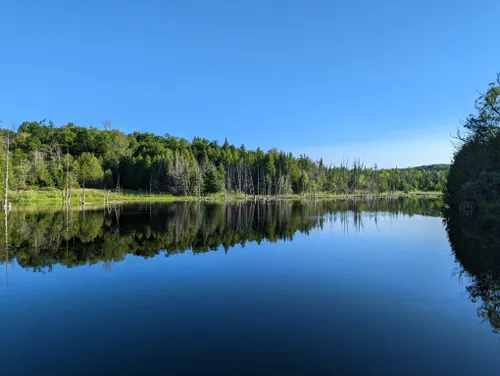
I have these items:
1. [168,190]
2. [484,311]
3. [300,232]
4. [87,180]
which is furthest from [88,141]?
[484,311]

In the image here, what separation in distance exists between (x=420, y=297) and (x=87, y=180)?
96806 millimetres

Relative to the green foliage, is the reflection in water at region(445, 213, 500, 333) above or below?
below

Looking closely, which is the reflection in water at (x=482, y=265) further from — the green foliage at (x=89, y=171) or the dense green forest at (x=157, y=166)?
the green foliage at (x=89, y=171)

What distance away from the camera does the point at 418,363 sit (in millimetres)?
6926

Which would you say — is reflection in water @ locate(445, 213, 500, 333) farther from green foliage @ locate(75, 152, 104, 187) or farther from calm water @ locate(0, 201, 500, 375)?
green foliage @ locate(75, 152, 104, 187)

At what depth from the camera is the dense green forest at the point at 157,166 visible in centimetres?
8931

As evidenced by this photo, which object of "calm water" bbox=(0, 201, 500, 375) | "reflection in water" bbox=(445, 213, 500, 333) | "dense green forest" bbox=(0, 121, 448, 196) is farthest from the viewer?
"dense green forest" bbox=(0, 121, 448, 196)

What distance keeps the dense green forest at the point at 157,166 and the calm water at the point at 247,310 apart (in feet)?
223

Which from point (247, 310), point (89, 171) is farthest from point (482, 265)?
point (89, 171)

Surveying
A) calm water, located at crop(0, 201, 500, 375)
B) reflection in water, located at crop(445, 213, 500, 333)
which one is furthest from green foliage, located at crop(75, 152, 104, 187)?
reflection in water, located at crop(445, 213, 500, 333)

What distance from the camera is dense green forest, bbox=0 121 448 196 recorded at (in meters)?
89.3

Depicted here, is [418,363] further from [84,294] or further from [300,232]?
[300,232]

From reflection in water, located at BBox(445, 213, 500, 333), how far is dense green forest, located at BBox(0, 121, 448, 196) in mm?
74162

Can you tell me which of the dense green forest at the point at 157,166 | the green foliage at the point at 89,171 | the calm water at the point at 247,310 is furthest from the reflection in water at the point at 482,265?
the green foliage at the point at 89,171
